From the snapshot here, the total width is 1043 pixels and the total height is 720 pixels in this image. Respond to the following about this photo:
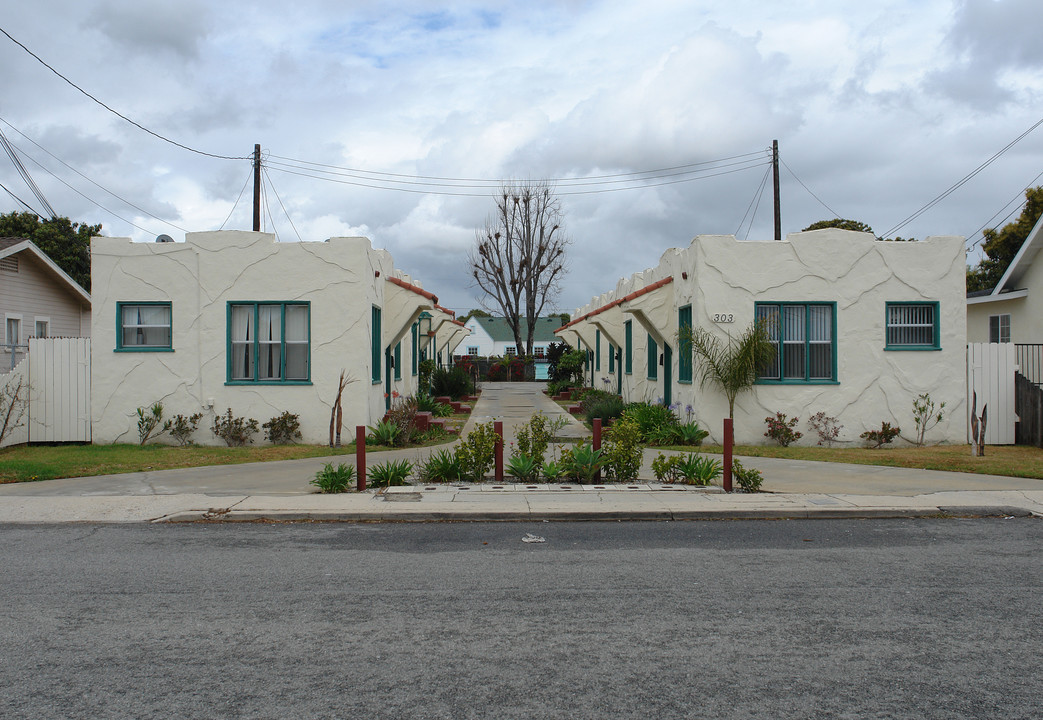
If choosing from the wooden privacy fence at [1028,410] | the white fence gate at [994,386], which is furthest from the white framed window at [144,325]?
the wooden privacy fence at [1028,410]

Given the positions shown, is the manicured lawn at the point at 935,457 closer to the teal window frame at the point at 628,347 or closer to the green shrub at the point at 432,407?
the teal window frame at the point at 628,347

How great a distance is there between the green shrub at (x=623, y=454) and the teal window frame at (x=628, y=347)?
1145 cm

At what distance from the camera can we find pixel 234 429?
15.2 metres

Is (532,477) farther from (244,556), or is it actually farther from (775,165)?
(775,165)

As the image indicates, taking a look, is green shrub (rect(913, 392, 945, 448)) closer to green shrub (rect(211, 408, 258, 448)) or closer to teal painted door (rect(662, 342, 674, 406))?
teal painted door (rect(662, 342, 674, 406))

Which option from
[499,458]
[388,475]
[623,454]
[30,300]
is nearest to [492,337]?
[30,300]

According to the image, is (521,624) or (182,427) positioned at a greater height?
(182,427)

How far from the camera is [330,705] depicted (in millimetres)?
4191

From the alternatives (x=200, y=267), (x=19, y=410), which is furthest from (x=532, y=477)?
(x=19, y=410)

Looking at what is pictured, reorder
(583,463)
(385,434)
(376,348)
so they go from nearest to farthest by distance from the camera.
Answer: (583,463)
(385,434)
(376,348)

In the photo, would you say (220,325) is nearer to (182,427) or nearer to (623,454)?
(182,427)

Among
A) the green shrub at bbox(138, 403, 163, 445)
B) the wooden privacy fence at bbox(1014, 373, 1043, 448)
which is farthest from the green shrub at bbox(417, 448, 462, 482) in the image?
the wooden privacy fence at bbox(1014, 373, 1043, 448)

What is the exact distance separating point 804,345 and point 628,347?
28.2 ft

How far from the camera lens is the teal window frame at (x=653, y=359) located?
1969cm
